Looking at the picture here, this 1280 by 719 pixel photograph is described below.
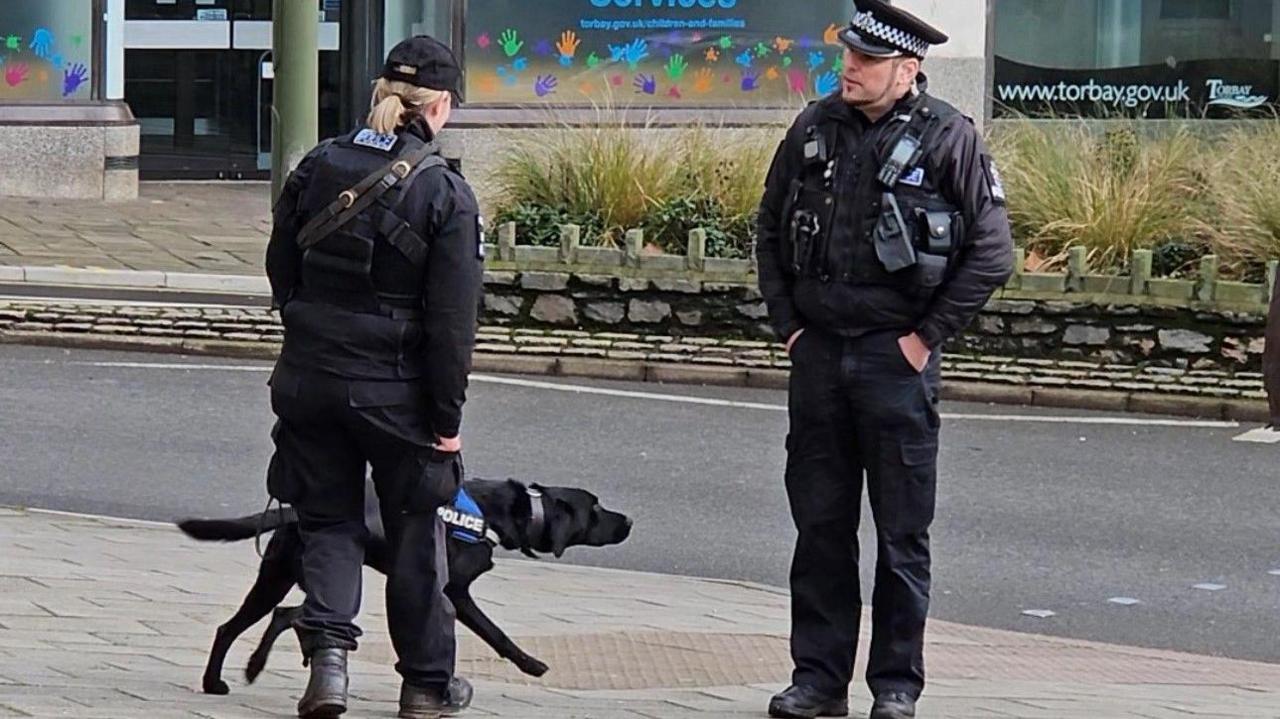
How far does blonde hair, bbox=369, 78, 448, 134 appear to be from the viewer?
523 centimetres

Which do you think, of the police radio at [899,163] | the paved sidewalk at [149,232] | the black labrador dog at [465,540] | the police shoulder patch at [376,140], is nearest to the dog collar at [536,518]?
the black labrador dog at [465,540]

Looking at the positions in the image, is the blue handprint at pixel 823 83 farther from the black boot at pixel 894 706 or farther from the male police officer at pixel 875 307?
the black boot at pixel 894 706

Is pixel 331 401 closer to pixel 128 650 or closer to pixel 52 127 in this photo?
pixel 128 650

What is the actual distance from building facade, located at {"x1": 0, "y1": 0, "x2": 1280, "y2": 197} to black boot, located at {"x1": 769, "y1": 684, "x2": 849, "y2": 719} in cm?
1477

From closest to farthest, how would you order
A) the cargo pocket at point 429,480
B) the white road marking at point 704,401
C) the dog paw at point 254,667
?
the cargo pocket at point 429,480
the dog paw at point 254,667
the white road marking at point 704,401

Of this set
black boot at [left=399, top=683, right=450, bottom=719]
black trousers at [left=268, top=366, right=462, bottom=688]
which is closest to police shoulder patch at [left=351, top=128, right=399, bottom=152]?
black trousers at [left=268, top=366, right=462, bottom=688]

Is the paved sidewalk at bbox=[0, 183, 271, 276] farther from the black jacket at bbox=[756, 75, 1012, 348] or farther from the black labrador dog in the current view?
the black jacket at bbox=[756, 75, 1012, 348]

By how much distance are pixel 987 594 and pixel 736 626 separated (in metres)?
1.26

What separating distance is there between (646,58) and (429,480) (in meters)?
16.1

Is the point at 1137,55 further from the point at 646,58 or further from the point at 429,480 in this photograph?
the point at 429,480

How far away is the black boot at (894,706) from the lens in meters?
5.50

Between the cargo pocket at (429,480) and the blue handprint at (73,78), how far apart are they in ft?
52.1

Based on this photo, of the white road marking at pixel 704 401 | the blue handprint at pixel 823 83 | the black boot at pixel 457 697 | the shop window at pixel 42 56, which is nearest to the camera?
the black boot at pixel 457 697

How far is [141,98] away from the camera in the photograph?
22.0m
